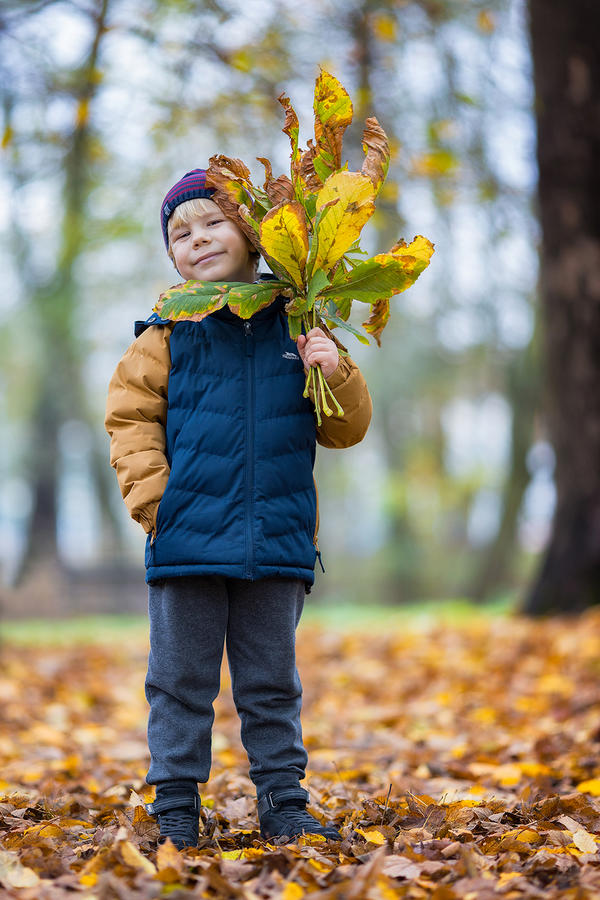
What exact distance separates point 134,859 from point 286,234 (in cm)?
155

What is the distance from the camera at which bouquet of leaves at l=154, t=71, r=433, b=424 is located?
2.29m

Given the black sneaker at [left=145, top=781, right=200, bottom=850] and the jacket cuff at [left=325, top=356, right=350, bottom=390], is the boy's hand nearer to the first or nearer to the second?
the jacket cuff at [left=325, top=356, right=350, bottom=390]

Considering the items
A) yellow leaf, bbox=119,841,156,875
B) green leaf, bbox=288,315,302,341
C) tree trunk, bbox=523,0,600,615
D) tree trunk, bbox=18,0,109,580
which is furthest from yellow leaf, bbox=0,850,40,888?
tree trunk, bbox=18,0,109,580

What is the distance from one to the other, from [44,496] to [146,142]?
8.77 meters

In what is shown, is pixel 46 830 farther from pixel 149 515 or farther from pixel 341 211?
pixel 341 211

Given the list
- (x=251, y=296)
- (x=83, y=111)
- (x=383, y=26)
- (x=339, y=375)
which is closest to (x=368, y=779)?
(x=339, y=375)

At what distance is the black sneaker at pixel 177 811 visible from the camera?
234cm

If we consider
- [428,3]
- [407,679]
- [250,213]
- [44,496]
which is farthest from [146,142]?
[44,496]

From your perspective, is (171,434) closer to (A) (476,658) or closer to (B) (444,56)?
(A) (476,658)

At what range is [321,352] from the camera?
7.78 ft

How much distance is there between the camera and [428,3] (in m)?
6.50

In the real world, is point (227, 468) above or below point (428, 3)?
below

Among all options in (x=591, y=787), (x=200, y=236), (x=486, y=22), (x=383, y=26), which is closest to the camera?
(x=200, y=236)

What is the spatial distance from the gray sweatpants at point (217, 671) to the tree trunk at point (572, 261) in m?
4.47
